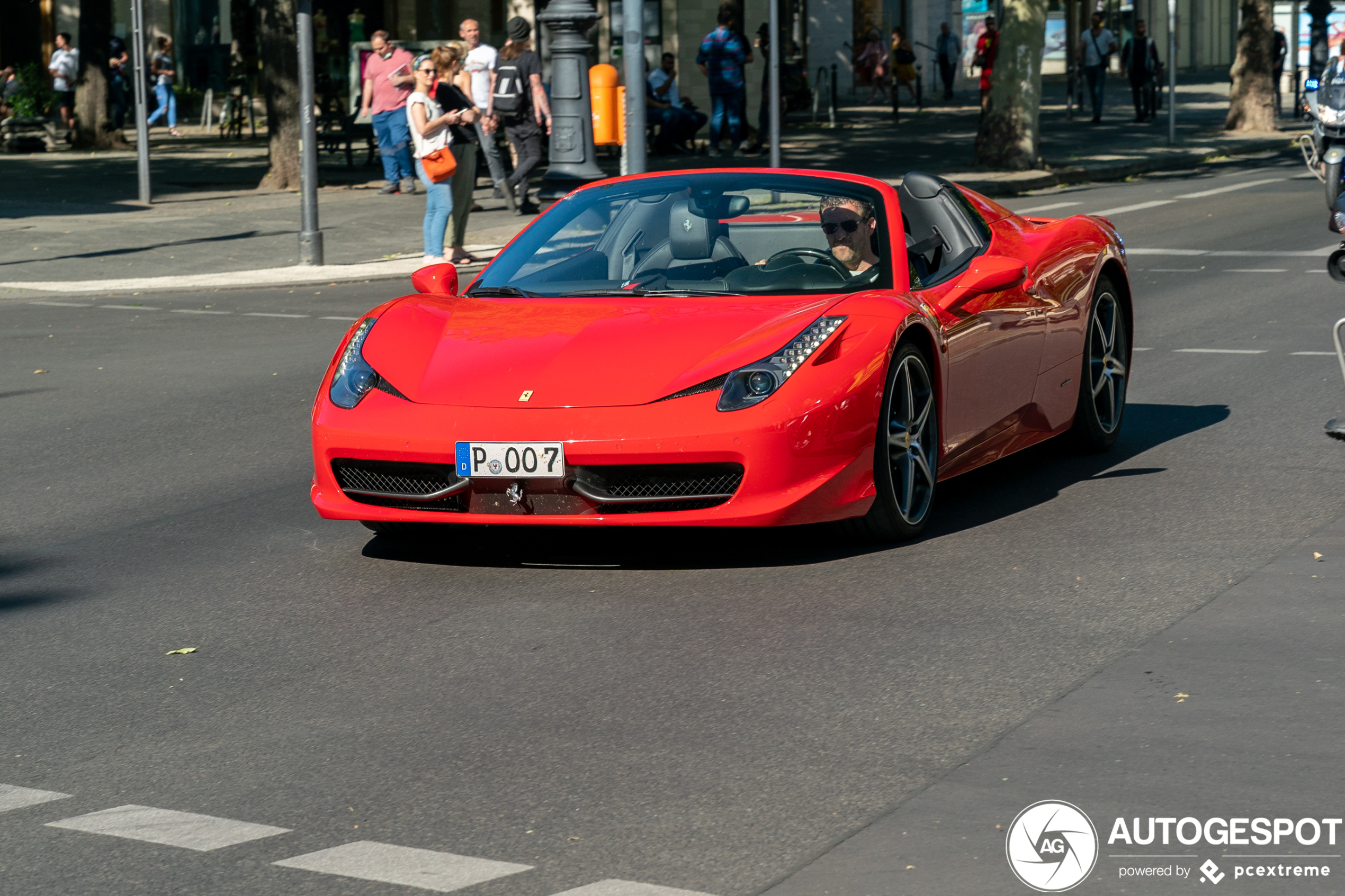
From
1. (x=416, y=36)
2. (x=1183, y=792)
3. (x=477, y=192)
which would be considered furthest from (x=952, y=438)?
(x=416, y=36)

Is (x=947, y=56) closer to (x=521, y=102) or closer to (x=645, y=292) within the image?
(x=521, y=102)

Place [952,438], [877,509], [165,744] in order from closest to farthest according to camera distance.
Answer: [165,744] < [877,509] < [952,438]

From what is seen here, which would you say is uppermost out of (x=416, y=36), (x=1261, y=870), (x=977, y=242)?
(x=416, y=36)

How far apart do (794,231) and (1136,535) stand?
1674 millimetres

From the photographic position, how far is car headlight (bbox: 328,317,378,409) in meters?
6.68

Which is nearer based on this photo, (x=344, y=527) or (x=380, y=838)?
(x=380, y=838)

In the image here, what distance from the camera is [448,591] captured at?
6383 mm

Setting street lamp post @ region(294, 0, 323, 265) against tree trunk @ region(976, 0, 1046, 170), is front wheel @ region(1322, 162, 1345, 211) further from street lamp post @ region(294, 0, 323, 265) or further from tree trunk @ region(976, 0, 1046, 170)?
street lamp post @ region(294, 0, 323, 265)

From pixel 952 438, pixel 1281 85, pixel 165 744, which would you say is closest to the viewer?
pixel 165 744

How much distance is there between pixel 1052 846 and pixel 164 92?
3935cm

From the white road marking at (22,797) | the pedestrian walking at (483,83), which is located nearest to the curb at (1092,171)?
the pedestrian walking at (483,83)

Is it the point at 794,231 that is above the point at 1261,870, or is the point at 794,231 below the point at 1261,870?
above

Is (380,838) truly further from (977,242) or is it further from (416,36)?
(416,36)

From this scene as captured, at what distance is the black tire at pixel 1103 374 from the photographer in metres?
8.45
